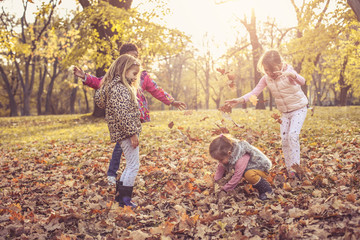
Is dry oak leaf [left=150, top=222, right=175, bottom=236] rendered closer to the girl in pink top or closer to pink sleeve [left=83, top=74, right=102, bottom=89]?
the girl in pink top

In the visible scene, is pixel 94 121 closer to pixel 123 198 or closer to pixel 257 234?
pixel 123 198

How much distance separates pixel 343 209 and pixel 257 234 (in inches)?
35.9

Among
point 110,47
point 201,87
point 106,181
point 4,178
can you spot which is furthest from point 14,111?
point 201,87

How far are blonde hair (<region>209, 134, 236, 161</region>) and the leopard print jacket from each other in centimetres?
99

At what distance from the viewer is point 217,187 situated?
406 centimetres

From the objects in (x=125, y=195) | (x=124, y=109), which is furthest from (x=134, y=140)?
(x=125, y=195)

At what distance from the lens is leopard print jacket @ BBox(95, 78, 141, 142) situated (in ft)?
11.1

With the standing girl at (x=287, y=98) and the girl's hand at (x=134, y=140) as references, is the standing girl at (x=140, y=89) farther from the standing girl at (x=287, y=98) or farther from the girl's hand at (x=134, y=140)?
the standing girl at (x=287, y=98)

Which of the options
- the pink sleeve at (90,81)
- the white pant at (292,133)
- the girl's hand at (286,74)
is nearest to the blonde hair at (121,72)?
the pink sleeve at (90,81)

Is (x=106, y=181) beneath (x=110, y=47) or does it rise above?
beneath

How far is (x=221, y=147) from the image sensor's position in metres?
3.59

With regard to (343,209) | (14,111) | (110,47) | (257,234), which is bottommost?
(257,234)

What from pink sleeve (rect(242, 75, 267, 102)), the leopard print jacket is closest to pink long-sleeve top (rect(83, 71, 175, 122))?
the leopard print jacket

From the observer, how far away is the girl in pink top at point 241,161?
3598mm
